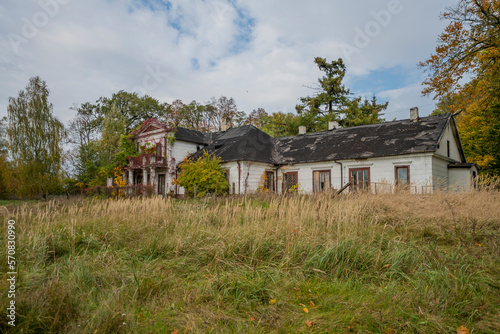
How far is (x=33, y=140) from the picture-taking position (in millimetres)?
23016

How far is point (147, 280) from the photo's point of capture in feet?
12.0

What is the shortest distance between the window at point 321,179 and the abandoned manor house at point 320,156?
0.22 ft

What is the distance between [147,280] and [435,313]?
3.38 m

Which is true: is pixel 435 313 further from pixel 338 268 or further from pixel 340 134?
pixel 340 134

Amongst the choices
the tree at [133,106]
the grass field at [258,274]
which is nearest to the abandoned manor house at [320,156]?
the grass field at [258,274]

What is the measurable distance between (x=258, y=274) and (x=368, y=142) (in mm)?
16517

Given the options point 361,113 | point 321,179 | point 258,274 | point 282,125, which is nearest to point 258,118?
point 282,125

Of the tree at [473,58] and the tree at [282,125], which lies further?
the tree at [282,125]

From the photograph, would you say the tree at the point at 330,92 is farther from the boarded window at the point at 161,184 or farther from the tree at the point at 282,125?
the boarded window at the point at 161,184

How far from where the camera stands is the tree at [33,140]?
74.2 feet

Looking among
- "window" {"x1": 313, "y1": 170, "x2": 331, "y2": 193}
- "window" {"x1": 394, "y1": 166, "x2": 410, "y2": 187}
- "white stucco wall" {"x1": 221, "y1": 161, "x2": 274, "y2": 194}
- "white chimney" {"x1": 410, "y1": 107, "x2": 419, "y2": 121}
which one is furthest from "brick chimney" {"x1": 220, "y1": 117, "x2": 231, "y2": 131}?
"window" {"x1": 394, "y1": 166, "x2": 410, "y2": 187}

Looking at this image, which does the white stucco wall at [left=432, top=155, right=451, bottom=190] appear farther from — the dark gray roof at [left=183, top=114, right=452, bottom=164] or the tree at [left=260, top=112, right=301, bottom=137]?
the tree at [left=260, top=112, right=301, bottom=137]

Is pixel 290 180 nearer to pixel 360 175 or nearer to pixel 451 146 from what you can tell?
pixel 360 175

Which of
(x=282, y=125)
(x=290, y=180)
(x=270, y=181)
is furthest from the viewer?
(x=282, y=125)
